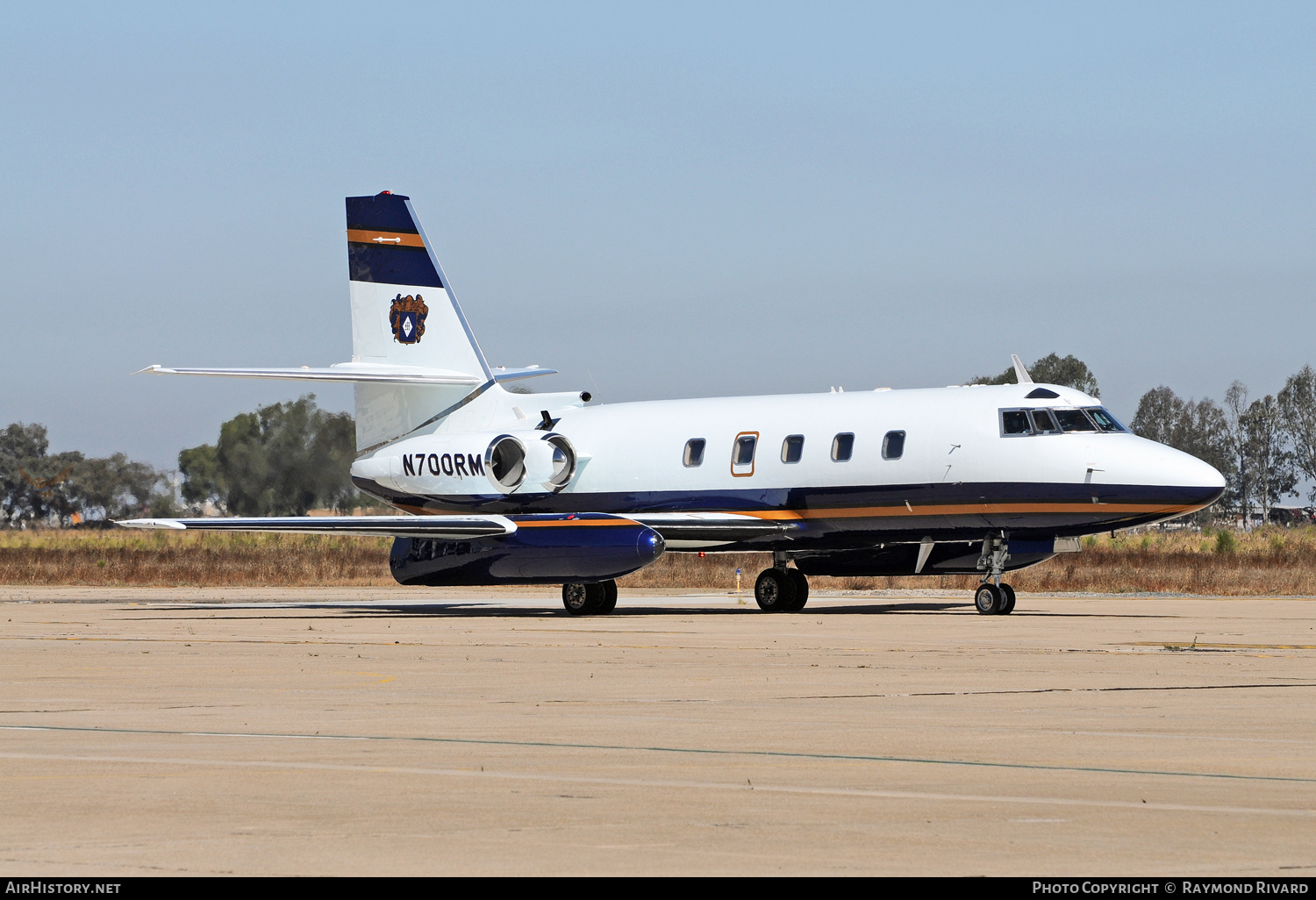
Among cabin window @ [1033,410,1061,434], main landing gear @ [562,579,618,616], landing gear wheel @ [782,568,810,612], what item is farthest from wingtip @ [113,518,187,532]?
cabin window @ [1033,410,1061,434]

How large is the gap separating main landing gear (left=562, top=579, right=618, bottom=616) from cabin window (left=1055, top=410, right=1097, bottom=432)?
25.6ft

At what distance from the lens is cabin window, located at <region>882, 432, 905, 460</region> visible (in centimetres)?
2794

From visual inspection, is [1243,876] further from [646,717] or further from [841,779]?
[646,717]

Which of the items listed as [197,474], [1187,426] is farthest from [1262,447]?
[197,474]

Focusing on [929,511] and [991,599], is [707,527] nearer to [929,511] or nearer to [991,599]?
[929,511]

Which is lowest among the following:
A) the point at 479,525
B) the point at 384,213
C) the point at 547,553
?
the point at 547,553

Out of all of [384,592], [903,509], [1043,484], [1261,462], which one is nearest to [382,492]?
[384,592]

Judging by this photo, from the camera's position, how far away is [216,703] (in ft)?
44.0

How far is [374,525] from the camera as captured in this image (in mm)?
28797

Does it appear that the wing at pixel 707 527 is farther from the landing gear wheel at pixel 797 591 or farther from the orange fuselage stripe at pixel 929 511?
the landing gear wheel at pixel 797 591

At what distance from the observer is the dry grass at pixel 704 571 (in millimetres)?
40000

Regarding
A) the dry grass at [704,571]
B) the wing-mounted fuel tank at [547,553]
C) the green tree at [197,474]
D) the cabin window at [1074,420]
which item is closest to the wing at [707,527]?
the wing-mounted fuel tank at [547,553]

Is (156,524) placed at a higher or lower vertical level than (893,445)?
lower

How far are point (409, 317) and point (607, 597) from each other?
7.75 meters
